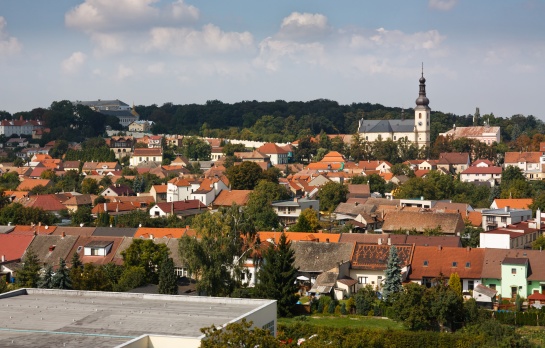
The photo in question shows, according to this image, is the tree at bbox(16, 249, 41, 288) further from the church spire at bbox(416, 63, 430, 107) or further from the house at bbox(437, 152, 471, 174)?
the church spire at bbox(416, 63, 430, 107)

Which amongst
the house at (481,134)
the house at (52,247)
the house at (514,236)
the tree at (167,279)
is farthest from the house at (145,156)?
the tree at (167,279)

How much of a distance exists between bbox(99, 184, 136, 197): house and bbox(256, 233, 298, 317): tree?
31.1 m

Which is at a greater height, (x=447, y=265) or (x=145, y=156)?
(x=145, y=156)

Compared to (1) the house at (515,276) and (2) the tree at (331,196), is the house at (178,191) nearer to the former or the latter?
(2) the tree at (331,196)

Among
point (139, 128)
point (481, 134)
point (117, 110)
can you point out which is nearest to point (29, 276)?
point (481, 134)

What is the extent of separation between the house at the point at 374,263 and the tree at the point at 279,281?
353cm

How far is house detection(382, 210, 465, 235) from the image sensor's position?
39.7 m

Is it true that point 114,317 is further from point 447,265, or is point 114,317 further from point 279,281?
point 447,265

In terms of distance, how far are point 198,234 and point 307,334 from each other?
7.24 m

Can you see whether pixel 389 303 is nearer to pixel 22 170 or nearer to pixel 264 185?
pixel 264 185

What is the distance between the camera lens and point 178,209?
48719mm

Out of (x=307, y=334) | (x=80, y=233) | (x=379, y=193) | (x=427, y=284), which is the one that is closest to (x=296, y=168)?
(x=379, y=193)

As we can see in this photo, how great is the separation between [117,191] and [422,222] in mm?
24319

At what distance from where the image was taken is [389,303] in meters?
27.7
